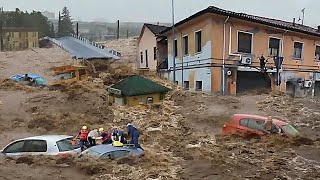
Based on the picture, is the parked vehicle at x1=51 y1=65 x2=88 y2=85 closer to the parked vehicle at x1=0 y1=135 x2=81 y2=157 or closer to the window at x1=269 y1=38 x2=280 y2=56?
the window at x1=269 y1=38 x2=280 y2=56

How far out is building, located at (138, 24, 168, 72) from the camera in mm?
32875

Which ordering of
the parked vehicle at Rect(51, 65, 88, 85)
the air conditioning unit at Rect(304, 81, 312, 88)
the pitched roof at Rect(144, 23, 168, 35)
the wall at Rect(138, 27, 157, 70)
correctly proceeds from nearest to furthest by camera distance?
the parked vehicle at Rect(51, 65, 88, 85) < the air conditioning unit at Rect(304, 81, 312, 88) < the pitched roof at Rect(144, 23, 168, 35) < the wall at Rect(138, 27, 157, 70)

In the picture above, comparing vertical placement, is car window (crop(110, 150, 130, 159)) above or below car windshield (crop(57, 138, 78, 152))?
below

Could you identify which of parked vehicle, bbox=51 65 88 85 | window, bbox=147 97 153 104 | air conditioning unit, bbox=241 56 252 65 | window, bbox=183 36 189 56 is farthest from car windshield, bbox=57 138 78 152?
window, bbox=183 36 189 56

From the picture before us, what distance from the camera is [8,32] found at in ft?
246

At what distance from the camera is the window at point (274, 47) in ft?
83.9

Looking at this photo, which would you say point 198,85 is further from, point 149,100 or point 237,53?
point 149,100

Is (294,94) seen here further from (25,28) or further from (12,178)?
(25,28)

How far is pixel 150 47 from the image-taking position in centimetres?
3450

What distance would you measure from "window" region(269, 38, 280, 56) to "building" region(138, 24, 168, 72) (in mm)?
9654

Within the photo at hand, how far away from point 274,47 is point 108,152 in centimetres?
1800

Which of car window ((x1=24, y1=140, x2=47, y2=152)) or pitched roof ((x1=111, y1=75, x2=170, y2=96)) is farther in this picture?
pitched roof ((x1=111, y1=75, x2=170, y2=96))

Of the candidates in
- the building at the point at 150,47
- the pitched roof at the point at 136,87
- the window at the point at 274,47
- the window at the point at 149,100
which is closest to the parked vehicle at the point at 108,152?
the pitched roof at the point at 136,87

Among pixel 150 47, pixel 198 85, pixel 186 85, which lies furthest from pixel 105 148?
pixel 150 47
